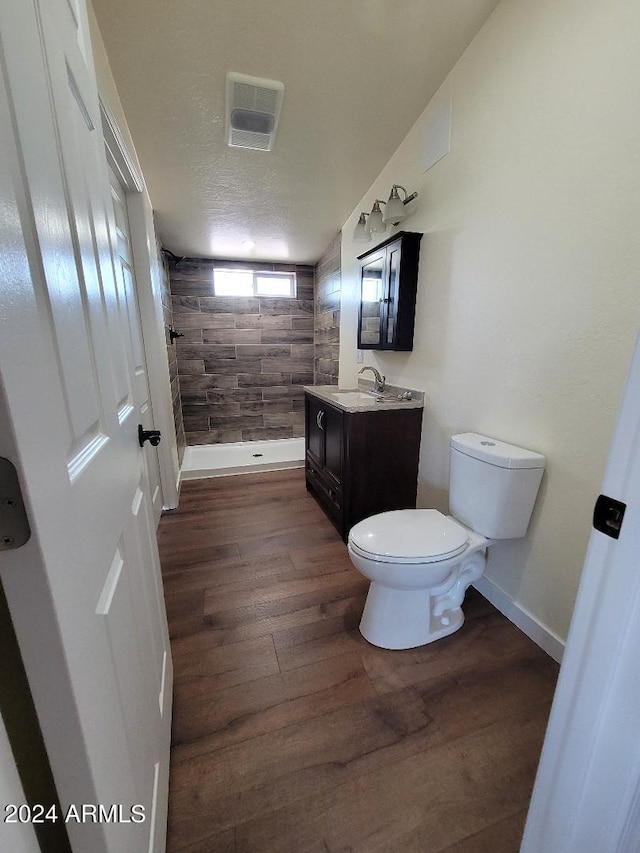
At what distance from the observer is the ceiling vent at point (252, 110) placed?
4.85 feet

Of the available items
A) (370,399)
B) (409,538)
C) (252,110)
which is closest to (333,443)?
(370,399)

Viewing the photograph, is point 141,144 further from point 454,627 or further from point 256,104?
point 454,627

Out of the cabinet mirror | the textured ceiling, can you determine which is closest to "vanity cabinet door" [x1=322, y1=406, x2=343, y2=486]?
the cabinet mirror

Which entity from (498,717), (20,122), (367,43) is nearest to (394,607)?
(498,717)

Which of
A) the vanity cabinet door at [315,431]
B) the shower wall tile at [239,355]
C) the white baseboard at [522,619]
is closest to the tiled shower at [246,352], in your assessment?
the shower wall tile at [239,355]

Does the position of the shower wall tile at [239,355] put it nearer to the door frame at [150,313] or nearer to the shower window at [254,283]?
the shower window at [254,283]

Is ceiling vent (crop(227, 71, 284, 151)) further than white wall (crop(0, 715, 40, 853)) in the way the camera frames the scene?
Yes

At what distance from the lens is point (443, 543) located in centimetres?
124

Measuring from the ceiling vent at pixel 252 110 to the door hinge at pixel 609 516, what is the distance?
2057mm

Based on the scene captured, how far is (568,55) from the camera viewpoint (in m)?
1.06

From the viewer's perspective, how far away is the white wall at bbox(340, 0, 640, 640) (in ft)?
3.22

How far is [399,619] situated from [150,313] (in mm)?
2189

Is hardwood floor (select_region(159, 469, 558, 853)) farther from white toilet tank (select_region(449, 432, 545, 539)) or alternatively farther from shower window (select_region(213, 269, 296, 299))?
shower window (select_region(213, 269, 296, 299))

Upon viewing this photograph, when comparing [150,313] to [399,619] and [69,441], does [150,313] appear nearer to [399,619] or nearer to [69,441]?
[69,441]
